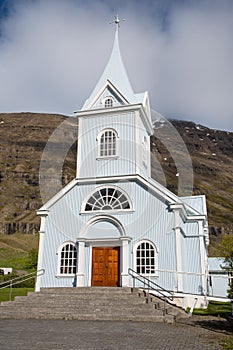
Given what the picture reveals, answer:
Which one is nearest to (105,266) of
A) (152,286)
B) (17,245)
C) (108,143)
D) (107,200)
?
(152,286)

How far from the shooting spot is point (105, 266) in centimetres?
1823

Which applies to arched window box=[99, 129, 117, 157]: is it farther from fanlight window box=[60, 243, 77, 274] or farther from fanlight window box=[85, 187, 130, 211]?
fanlight window box=[60, 243, 77, 274]

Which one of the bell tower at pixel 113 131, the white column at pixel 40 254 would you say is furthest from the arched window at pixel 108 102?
the white column at pixel 40 254

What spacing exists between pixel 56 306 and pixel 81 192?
22.8 feet

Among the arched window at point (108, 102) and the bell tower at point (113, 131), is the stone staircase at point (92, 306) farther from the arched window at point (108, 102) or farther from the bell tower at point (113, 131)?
the arched window at point (108, 102)

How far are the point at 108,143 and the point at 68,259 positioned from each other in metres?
6.90

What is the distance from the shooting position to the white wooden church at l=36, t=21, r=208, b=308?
693 inches

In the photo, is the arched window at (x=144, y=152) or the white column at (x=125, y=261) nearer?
the white column at (x=125, y=261)

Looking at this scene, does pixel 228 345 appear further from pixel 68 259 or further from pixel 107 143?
pixel 107 143

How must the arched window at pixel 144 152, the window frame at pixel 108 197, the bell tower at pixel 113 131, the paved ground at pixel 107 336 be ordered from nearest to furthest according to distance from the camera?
the paved ground at pixel 107 336, the window frame at pixel 108 197, the bell tower at pixel 113 131, the arched window at pixel 144 152

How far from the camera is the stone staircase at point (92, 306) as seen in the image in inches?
523

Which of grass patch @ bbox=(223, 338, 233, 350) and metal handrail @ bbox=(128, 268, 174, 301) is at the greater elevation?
metal handrail @ bbox=(128, 268, 174, 301)

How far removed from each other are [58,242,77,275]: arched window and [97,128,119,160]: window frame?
A: 5.27 metres

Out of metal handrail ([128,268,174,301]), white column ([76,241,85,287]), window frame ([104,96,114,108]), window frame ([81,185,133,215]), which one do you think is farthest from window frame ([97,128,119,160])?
metal handrail ([128,268,174,301])
